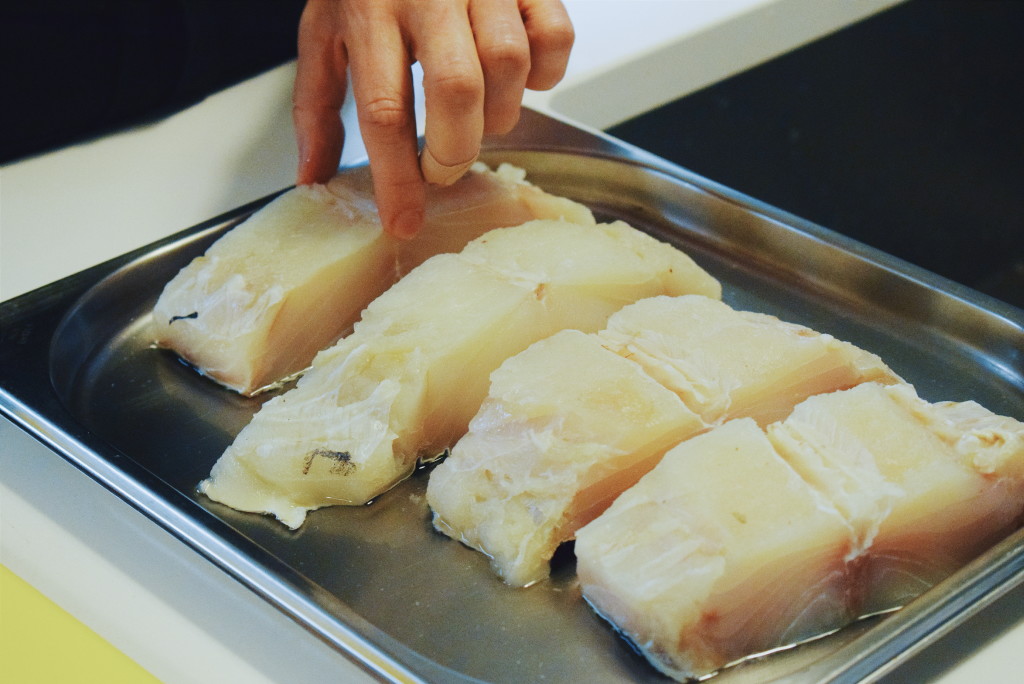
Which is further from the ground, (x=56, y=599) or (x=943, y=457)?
(x=943, y=457)

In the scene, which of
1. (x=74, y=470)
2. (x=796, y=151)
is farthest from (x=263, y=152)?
(x=796, y=151)

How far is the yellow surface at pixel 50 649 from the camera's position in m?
1.18

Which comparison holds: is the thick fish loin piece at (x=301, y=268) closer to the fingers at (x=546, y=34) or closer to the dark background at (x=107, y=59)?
the fingers at (x=546, y=34)

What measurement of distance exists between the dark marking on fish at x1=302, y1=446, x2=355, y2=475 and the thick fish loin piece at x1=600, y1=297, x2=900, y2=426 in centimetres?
39

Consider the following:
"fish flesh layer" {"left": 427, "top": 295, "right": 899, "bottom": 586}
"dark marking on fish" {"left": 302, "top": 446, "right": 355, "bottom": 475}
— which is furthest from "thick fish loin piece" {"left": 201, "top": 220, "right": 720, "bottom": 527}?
"fish flesh layer" {"left": 427, "top": 295, "right": 899, "bottom": 586}

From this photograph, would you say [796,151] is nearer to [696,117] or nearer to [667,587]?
[696,117]

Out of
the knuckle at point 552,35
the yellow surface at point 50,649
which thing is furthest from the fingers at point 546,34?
the yellow surface at point 50,649

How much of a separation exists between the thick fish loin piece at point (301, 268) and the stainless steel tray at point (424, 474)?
8 cm

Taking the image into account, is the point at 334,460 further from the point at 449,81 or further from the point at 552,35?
the point at 552,35

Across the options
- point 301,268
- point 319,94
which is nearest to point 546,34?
point 319,94

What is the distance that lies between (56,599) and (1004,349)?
4.55 ft

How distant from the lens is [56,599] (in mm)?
1281

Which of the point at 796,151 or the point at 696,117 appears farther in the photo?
the point at 796,151

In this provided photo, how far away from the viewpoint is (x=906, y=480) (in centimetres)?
120
